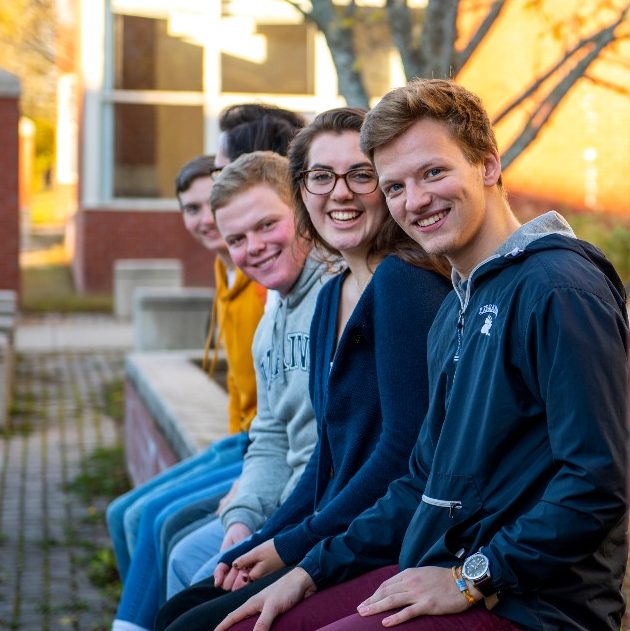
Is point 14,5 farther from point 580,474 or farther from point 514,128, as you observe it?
point 580,474

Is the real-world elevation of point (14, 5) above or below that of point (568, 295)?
above

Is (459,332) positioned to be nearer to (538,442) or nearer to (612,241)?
(538,442)

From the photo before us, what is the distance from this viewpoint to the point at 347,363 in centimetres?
323

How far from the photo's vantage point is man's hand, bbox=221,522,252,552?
12.0 ft

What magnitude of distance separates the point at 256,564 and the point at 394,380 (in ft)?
2.07

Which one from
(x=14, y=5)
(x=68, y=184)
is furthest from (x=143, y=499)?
(x=14, y=5)

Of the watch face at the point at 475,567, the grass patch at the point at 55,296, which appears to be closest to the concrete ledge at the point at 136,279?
the grass patch at the point at 55,296

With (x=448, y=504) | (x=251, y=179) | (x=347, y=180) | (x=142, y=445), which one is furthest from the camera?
(x=142, y=445)

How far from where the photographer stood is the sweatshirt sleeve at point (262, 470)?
12.3ft

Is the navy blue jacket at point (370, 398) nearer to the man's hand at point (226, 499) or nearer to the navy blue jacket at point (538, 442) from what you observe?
the navy blue jacket at point (538, 442)

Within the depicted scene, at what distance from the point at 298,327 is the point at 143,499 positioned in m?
1.12

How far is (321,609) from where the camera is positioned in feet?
9.20

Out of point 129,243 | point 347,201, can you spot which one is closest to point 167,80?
point 129,243

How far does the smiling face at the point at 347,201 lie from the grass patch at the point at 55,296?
637 inches
